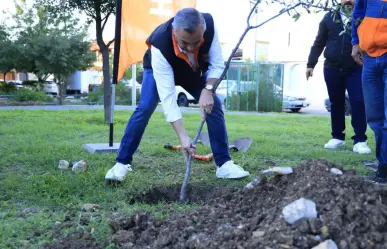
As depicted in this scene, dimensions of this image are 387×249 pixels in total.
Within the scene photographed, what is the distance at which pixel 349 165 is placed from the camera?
4.22 meters

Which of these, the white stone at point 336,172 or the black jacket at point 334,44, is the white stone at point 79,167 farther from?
the black jacket at point 334,44

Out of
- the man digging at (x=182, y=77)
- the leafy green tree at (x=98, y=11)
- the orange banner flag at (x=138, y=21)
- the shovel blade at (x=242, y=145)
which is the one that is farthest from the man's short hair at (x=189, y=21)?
the leafy green tree at (x=98, y=11)

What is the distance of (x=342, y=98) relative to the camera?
17.5ft

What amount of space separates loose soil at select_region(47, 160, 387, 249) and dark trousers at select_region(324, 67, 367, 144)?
2.74 m

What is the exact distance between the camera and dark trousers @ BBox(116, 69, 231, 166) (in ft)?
11.7

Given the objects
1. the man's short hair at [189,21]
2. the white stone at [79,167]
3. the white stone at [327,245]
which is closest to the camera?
the white stone at [327,245]

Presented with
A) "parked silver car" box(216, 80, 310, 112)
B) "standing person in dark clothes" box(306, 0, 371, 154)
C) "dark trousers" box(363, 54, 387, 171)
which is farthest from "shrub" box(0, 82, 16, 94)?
"dark trousers" box(363, 54, 387, 171)

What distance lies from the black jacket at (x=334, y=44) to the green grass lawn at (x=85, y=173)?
1.02 m

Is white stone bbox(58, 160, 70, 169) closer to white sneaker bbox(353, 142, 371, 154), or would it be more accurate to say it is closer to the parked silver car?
white sneaker bbox(353, 142, 371, 154)

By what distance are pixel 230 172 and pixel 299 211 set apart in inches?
65.1

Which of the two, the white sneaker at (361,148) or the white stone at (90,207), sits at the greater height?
the white sneaker at (361,148)

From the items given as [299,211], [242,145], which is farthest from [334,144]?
[299,211]

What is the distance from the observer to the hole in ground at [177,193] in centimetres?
325

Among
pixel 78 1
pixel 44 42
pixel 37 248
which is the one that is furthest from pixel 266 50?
pixel 37 248
